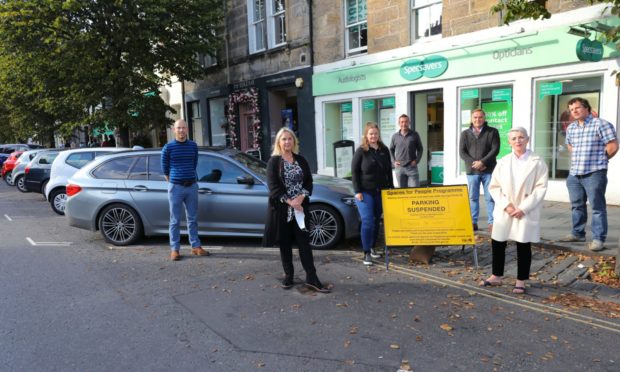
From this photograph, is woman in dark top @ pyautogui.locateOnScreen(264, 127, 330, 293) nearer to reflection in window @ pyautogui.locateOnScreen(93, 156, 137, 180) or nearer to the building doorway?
reflection in window @ pyautogui.locateOnScreen(93, 156, 137, 180)

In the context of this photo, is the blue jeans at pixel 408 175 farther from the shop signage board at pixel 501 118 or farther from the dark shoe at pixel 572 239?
the shop signage board at pixel 501 118

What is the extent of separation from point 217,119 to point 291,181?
16.6m

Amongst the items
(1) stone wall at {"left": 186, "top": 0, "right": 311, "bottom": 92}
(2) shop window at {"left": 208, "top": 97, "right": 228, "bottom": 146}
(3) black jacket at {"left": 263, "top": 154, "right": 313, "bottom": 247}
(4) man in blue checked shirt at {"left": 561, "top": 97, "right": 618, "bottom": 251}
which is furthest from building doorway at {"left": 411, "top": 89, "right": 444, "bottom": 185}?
(2) shop window at {"left": 208, "top": 97, "right": 228, "bottom": 146}

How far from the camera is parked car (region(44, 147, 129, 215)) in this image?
11.3m

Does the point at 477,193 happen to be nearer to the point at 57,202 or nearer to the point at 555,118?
the point at 555,118

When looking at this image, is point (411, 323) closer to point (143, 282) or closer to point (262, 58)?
point (143, 282)

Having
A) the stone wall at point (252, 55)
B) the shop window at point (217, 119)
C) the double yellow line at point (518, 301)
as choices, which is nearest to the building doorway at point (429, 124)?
the stone wall at point (252, 55)

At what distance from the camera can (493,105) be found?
1074cm

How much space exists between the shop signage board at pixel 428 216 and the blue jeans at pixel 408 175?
7.36ft

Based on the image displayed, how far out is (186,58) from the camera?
17.7m

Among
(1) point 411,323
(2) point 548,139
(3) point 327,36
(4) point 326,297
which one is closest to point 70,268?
(4) point 326,297

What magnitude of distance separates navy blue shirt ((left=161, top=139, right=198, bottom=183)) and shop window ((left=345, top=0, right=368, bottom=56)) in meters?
8.31

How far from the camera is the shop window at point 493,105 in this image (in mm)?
10461

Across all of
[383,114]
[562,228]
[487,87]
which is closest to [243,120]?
[383,114]
